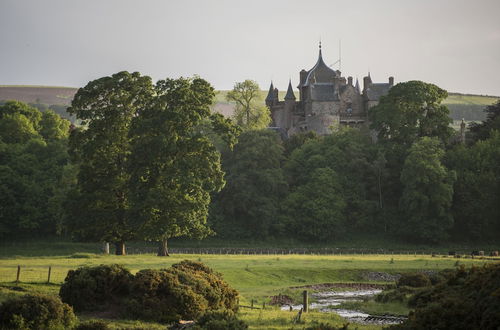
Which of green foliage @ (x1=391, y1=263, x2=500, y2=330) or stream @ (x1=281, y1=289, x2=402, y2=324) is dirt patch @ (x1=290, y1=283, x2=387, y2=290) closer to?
stream @ (x1=281, y1=289, x2=402, y2=324)

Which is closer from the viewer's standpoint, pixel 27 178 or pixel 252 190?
pixel 27 178

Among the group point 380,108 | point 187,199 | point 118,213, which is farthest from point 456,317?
point 380,108

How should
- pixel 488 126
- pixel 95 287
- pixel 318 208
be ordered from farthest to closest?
1. pixel 488 126
2. pixel 318 208
3. pixel 95 287

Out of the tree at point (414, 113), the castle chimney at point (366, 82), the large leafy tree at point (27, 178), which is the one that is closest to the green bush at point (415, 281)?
the large leafy tree at point (27, 178)

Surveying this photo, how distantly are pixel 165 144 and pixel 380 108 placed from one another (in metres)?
41.5

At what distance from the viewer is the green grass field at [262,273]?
2717cm

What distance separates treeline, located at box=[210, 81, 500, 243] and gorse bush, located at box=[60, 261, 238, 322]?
52162 mm

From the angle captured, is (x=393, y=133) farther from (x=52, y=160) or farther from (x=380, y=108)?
(x=52, y=160)

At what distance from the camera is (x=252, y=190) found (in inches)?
3332

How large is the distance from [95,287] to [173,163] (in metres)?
28.1

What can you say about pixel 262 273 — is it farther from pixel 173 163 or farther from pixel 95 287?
pixel 95 287

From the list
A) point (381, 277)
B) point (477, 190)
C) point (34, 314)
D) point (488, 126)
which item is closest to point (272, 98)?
point (488, 126)

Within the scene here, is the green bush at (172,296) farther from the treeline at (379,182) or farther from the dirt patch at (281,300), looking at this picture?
the treeline at (379,182)

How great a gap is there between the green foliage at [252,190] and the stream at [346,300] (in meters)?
41.4
